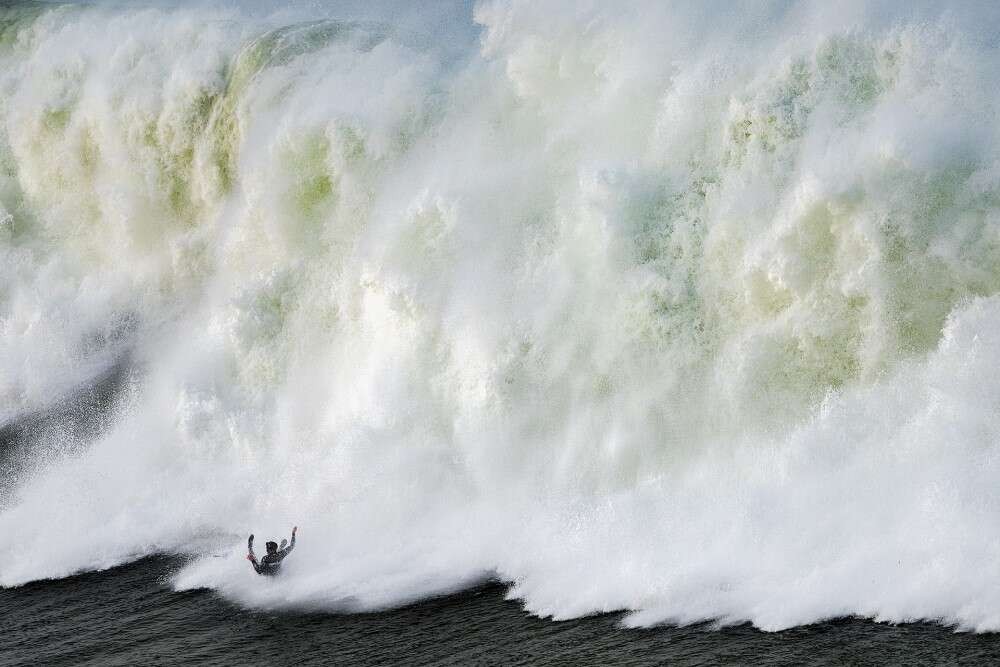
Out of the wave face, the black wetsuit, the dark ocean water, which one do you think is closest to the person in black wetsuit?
the black wetsuit

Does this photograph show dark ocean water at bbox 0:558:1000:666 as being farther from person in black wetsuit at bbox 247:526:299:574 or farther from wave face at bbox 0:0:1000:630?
person in black wetsuit at bbox 247:526:299:574

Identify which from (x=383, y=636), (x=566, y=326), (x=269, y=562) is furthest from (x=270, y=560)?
(x=566, y=326)

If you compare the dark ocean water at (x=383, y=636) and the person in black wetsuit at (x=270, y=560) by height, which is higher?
the person in black wetsuit at (x=270, y=560)

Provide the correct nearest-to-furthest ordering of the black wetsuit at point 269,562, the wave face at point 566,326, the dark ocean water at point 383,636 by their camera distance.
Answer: the dark ocean water at point 383,636, the wave face at point 566,326, the black wetsuit at point 269,562

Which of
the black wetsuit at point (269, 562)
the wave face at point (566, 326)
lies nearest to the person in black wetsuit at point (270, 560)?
the black wetsuit at point (269, 562)

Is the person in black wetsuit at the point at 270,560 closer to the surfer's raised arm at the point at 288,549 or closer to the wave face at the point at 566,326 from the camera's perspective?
the surfer's raised arm at the point at 288,549

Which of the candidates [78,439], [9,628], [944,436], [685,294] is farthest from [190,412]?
[944,436]
